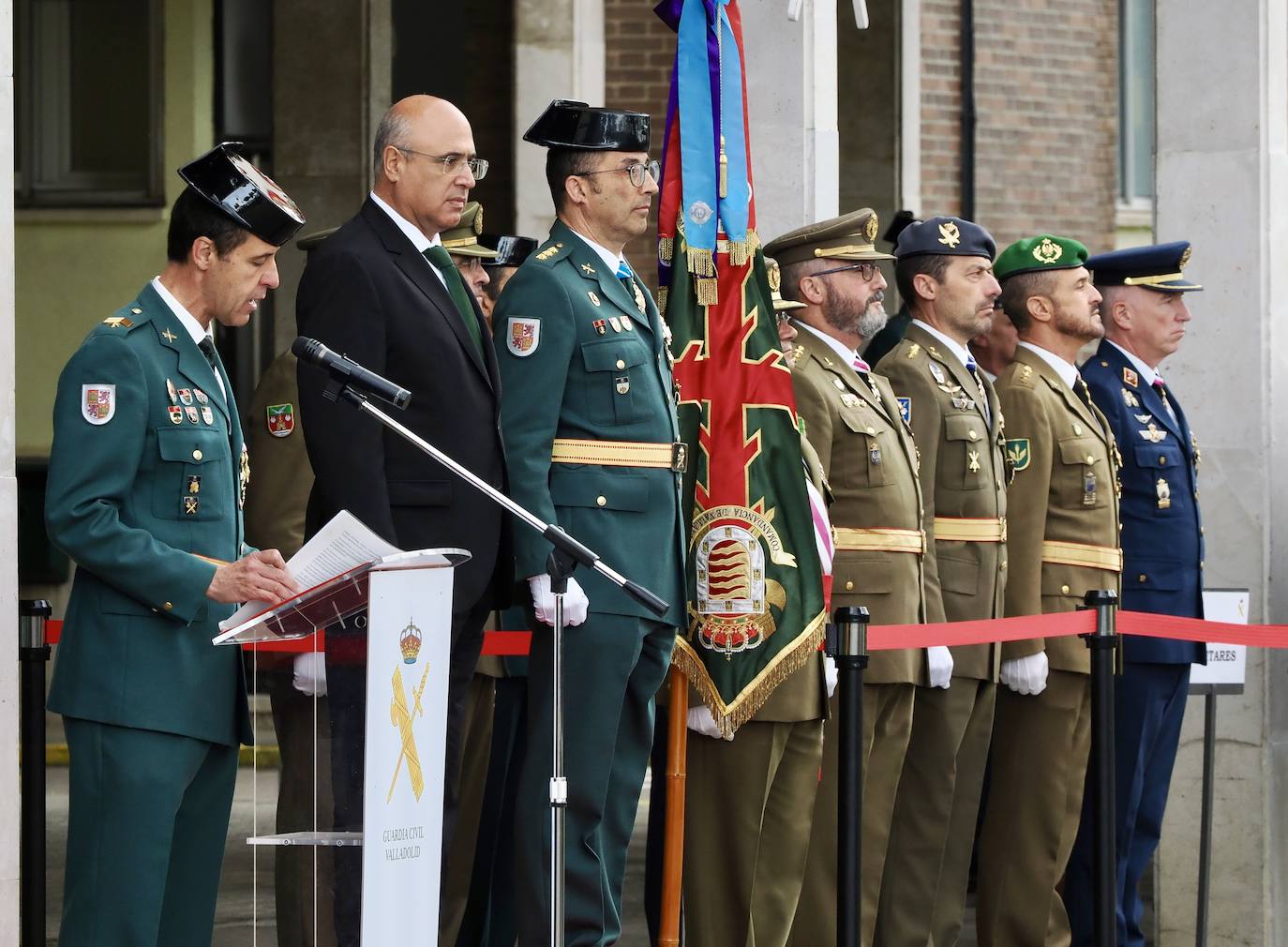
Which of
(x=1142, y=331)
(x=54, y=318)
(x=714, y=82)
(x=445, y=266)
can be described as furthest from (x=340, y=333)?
(x=54, y=318)

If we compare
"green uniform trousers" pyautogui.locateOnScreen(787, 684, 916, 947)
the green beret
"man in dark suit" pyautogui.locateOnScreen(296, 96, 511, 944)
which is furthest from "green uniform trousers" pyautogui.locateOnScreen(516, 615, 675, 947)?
the green beret

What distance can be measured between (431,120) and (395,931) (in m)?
1.87

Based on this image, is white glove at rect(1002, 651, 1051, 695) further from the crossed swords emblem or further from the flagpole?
the crossed swords emblem

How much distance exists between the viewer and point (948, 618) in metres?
6.63

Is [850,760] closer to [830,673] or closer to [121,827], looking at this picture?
[830,673]

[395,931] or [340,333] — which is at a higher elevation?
[340,333]

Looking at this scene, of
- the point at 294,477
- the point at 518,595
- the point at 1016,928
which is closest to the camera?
the point at 518,595

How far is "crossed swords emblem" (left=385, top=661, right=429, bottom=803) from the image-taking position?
4.22m

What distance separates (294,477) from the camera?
6066mm

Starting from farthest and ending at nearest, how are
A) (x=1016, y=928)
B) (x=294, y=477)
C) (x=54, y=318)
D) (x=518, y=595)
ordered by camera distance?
(x=54, y=318)
(x=1016, y=928)
(x=294, y=477)
(x=518, y=595)

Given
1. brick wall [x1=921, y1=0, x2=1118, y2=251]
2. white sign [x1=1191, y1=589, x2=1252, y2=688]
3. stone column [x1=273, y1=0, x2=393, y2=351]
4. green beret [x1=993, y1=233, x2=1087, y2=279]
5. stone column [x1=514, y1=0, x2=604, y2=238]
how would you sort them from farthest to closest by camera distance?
brick wall [x1=921, y1=0, x2=1118, y2=251], stone column [x1=273, y1=0, x2=393, y2=351], stone column [x1=514, y1=0, x2=604, y2=238], white sign [x1=1191, y1=589, x2=1252, y2=688], green beret [x1=993, y1=233, x2=1087, y2=279]

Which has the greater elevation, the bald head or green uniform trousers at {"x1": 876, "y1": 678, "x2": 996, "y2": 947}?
the bald head

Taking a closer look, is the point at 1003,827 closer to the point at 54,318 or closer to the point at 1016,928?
the point at 1016,928

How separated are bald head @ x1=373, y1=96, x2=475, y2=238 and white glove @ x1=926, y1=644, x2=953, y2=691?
6.95 ft
